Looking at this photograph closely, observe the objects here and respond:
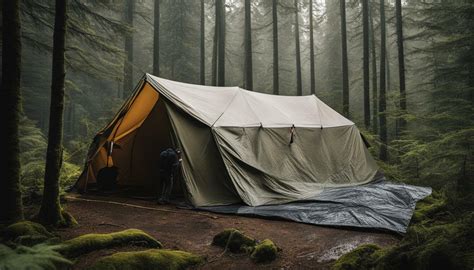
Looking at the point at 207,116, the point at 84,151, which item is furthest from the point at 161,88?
the point at 84,151

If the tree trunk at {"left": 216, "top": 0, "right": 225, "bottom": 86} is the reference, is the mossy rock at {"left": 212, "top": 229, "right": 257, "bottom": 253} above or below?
below

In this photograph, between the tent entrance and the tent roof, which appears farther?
the tent entrance

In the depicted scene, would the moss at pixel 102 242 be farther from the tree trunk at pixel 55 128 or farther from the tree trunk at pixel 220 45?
the tree trunk at pixel 220 45

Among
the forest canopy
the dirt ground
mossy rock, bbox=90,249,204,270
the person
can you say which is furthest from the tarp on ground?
mossy rock, bbox=90,249,204,270

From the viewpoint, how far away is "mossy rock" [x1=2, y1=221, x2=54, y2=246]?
3.44m

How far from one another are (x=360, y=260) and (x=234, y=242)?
5.34ft

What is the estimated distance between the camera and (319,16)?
22.2 metres

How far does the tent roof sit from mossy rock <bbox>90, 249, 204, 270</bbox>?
4258mm

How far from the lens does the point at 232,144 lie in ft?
24.6

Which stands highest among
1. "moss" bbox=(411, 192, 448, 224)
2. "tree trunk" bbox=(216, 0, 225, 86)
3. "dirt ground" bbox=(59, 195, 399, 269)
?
"tree trunk" bbox=(216, 0, 225, 86)

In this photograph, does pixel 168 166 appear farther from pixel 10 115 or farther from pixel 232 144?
pixel 10 115

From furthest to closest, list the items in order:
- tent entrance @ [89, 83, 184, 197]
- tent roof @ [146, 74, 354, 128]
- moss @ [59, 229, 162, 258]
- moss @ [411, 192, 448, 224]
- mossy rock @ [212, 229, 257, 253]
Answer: tent entrance @ [89, 83, 184, 197] → tent roof @ [146, 74, 354, 128] → moss @ [411, 192, 448, 224] → mossy rock @ [212, 229, 257, 253] → moss @ [59, 229, 162, 258]

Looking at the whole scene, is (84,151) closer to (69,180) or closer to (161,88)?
(69,180)

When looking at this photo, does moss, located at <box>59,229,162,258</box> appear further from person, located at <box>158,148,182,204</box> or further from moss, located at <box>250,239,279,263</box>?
person, located at <box>158,148,182,204</box>
